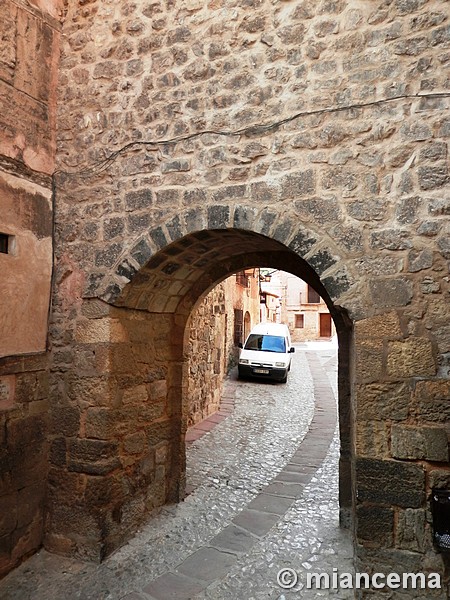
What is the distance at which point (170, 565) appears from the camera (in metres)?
3.06

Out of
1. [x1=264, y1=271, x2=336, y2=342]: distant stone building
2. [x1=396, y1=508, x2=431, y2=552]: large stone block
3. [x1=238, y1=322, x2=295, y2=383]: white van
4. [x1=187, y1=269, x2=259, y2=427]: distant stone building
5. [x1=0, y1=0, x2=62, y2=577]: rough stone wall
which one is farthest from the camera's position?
[x1=264, y1=271, x2=336, y2=342]: distant stone building

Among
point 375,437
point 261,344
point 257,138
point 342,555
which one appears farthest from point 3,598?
point 261,344

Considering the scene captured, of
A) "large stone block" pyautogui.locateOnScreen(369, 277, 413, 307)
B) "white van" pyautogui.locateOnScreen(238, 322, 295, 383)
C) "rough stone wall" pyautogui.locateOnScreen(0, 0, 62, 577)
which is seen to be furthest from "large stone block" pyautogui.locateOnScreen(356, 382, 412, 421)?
"white van" pyautogui.locateOnScreen(238, 322, 295, 383)

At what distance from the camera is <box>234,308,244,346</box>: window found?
40.6ft

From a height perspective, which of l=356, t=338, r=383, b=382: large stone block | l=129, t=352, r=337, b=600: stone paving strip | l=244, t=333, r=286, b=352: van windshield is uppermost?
l=356, t=338, r=383, b=382: large stone block

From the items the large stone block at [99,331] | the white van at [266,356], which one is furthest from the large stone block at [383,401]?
the white van at [266,356]

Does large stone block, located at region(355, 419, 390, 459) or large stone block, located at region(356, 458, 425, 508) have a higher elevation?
large stone block, located at region(355, 419, 390, 459)

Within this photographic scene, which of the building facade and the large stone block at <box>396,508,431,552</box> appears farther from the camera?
the building facade

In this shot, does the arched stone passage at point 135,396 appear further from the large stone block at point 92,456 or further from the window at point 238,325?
the window at point 238,325

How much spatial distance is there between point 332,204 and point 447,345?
1020 mm

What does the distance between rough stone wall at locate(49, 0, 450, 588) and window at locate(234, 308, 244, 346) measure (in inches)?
355

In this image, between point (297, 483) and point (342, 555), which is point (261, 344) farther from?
point (342, 555)

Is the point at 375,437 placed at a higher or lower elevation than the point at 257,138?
lower

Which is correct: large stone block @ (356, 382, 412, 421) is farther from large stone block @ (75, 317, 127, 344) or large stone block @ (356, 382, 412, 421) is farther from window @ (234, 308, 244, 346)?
window @ (234, 308, 244, 346)
